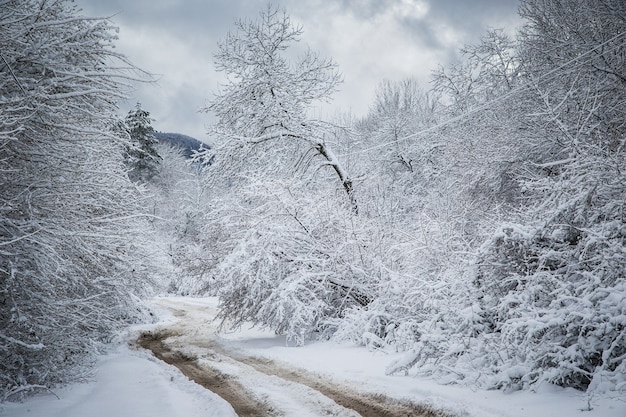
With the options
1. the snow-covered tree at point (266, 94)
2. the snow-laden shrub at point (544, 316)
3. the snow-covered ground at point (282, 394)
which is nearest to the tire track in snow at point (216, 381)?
the snow-covered ground at point (282, 394)

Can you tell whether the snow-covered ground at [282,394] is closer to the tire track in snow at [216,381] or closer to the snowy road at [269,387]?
the snowy road at [269,387]

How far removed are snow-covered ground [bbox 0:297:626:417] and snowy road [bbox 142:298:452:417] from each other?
0.05 meters

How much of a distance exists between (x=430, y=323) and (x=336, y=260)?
4.23 metres

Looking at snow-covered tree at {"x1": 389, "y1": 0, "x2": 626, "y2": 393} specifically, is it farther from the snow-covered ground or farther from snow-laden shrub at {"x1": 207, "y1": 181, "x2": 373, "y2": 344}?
snow-laden shrub at {"x1": 207, "y1": 181, "x2": 373, "y2": 344}

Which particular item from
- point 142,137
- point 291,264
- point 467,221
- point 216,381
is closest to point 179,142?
point 142,137

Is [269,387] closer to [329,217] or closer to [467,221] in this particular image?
[329,217]

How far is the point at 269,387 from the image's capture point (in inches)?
243

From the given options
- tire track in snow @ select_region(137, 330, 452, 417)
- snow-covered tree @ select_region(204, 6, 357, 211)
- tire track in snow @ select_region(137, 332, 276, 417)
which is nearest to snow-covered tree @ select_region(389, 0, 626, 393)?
tire track in snow @ select_region(137, 330, 452, 417)

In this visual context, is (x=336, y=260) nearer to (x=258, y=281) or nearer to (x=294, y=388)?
(x=258, y=281)

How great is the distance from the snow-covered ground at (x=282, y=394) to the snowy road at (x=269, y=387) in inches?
1.9

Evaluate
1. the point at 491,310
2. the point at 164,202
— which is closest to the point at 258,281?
the point at 491,310

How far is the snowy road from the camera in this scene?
4977mm

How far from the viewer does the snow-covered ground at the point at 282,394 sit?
428 centimetres

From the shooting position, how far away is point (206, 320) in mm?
15938
